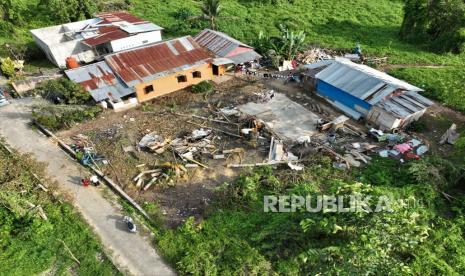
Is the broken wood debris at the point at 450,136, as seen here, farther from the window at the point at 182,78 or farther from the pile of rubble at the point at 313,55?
the window at the point at 182,78

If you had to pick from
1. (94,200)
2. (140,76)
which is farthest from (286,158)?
(140,76)

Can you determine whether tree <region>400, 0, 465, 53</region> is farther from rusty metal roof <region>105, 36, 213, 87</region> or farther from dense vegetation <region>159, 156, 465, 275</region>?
rusty metal roof <region>105, 36, 213, 87</region>

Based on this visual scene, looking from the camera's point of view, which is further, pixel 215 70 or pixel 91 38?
pixel 91 38

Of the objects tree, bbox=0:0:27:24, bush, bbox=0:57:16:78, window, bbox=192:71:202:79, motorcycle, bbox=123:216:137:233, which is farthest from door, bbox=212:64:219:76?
tree, bbox=0:0:27:24

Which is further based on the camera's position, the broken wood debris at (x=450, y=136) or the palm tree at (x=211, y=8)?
the palm tree at (x=211, y=8)

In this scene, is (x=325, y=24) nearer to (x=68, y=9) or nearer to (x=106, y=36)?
(x=106, y=36)

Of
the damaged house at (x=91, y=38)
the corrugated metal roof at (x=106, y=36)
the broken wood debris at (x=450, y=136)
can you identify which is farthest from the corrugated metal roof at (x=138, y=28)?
the broken wood debris at (x=450, y=136)

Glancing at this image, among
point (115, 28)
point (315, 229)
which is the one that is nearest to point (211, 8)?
point (115, 28)
